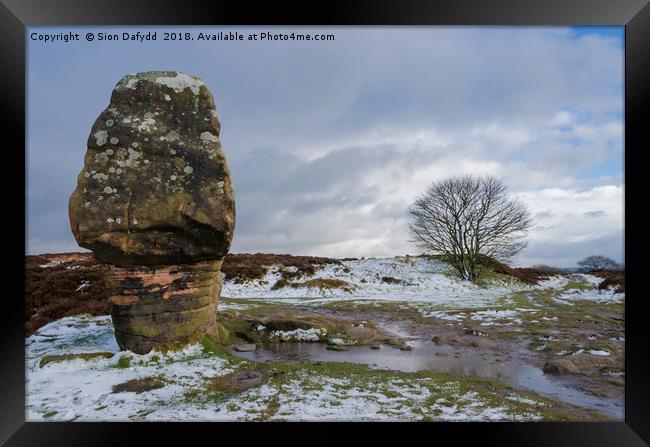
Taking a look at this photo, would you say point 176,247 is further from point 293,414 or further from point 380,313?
point 380,313

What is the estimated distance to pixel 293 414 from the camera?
5215mm

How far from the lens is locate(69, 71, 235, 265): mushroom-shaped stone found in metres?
7.05

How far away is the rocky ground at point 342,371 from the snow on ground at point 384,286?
8.46 m

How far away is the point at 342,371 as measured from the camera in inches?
280

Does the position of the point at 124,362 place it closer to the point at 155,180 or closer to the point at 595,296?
the point at 155,180

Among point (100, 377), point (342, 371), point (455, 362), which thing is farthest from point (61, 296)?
point (455, 362)

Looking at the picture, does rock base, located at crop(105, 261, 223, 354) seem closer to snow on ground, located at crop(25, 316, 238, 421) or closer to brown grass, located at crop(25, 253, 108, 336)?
snow on ground, located at crop(25, 316, 238, 421)

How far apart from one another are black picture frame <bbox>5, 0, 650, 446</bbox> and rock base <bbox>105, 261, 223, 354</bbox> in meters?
1.99

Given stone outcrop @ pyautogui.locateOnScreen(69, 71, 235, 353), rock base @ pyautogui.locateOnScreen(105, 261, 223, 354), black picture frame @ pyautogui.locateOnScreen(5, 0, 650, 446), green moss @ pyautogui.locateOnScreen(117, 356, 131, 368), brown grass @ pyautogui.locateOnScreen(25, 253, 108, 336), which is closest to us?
black picture frame @ pyautogui.locateOnScreen(5, 0, 650, 446)

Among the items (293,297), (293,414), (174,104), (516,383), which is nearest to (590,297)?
(293,297)

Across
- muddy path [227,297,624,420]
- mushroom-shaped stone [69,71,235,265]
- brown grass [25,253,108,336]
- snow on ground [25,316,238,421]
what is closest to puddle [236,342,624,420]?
muddy path [227,297,624,420]

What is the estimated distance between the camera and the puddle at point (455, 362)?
19.9ft
